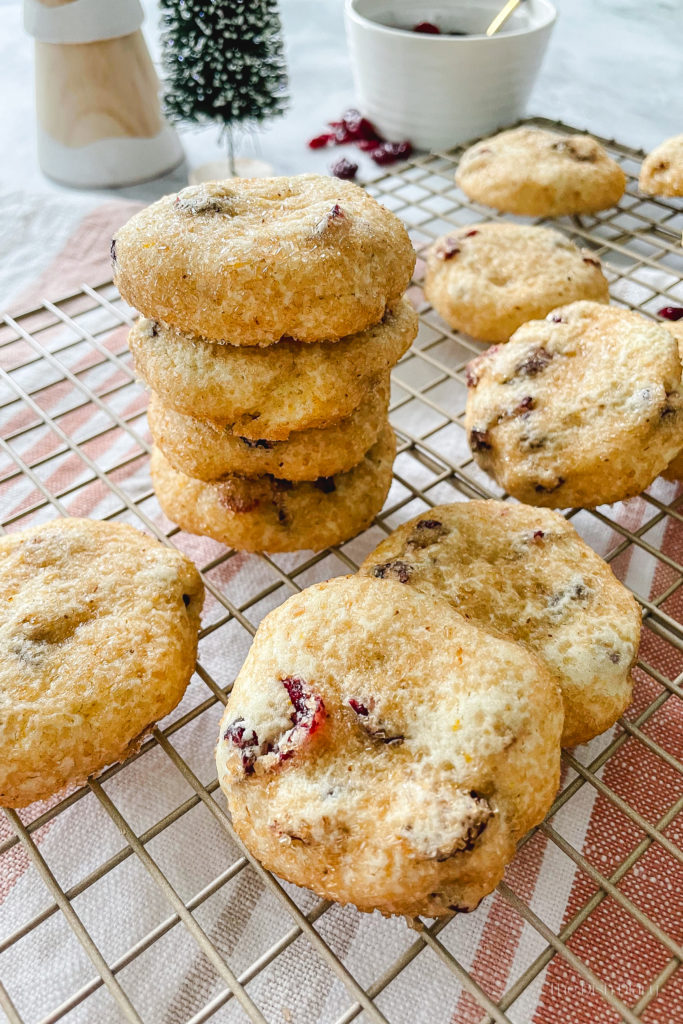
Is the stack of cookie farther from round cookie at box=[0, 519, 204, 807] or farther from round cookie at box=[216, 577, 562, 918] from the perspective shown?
round cookie at box=[216, 577, 562, 918]

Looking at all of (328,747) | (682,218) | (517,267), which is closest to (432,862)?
(328,747)

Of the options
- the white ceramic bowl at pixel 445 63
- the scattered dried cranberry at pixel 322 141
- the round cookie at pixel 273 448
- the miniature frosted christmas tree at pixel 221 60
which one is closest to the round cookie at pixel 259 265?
the round cookie at pixel 273 448

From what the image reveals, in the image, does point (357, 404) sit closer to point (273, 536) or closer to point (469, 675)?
point (273, 536)

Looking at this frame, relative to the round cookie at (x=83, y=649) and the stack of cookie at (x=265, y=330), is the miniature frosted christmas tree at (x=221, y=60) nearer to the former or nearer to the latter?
the stack of cookie at (x=265, y=330)

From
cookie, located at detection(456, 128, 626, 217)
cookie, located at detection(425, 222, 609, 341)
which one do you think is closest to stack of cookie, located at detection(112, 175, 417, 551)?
cookie, located at detection(425, 222, 609, 341)

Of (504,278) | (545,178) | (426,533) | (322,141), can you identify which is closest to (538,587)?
(426,533)
